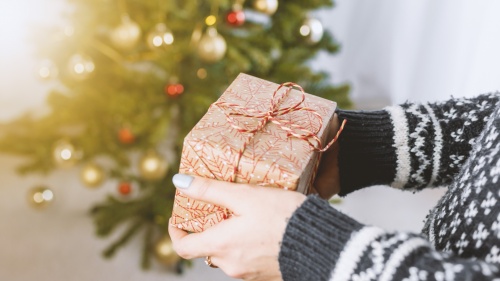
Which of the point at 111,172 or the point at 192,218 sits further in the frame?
the point at 111,172

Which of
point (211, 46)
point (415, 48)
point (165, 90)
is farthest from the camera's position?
point (415, 48)

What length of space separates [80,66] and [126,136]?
22cm

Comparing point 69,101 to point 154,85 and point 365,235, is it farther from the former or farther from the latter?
point 365,235

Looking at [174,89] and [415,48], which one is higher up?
[415,48]

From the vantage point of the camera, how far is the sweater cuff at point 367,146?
0.79 m

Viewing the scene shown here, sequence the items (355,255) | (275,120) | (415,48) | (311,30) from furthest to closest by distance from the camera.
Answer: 1. (415,48)
2. (311,30)
3. (275,120)
4. (355,255)

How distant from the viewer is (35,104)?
2.02 metres

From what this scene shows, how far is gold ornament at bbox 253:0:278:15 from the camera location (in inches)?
55.6

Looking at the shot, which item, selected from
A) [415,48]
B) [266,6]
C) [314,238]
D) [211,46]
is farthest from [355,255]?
[415,48]

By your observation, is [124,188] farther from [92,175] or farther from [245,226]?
[245,226]

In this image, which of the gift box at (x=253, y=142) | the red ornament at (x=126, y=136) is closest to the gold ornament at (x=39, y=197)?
the red ornament at (x=126, y=136)

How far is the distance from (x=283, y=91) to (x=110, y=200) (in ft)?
3.22

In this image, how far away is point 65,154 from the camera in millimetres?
1479

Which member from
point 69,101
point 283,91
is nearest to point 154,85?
point 69,101
